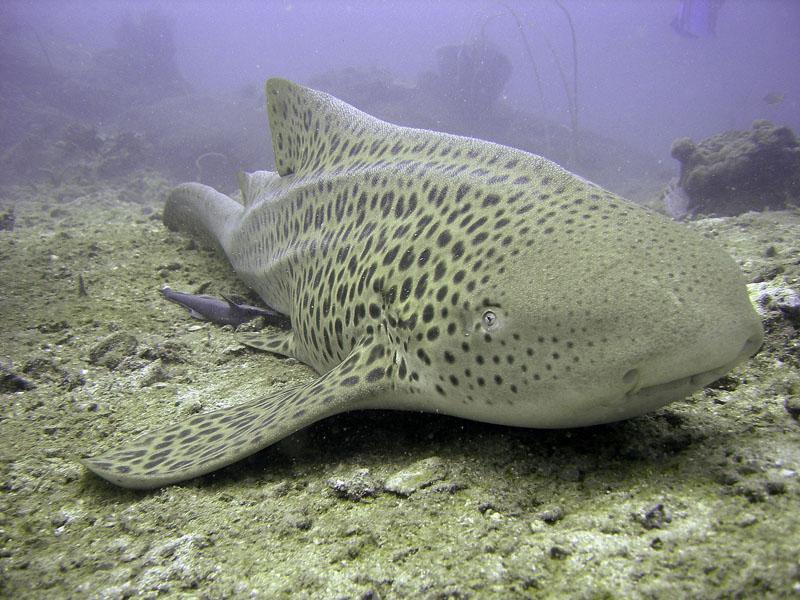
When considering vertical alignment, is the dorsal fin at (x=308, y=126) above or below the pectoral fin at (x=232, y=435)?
above

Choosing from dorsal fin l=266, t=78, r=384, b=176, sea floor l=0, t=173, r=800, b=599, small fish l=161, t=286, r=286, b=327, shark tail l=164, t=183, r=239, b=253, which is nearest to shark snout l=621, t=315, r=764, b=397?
sea floor l=0, t=173, r=800, b=599

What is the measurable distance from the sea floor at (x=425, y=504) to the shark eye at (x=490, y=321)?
55cm

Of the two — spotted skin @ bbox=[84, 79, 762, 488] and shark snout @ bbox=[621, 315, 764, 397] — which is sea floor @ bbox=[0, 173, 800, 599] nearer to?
spotted skin @ bbox=[84, 79, 762, 488]

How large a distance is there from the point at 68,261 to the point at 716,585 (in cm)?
644

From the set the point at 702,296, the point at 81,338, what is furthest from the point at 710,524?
the point at 81,338

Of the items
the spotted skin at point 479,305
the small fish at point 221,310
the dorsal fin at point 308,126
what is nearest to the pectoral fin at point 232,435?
the spotted skin at point 479,305

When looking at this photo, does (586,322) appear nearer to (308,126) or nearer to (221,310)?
(308,126)

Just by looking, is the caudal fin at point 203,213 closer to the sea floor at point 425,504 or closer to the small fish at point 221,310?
the small fish at point 221,310

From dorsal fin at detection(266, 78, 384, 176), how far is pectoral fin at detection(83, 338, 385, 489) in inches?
83.7

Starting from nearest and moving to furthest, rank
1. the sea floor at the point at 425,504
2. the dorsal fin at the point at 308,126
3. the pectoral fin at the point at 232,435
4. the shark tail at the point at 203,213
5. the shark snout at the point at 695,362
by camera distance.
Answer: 1. the sea floor at the point at 425,504
2. the shark snout at the point at 695,362
3. the pectoral fin at the point at 232,435
4. the dorsal fin at the point at 308,126
5. the shark tail at the point at 203,213

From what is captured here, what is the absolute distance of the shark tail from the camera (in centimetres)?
582

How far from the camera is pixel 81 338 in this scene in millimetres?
4102

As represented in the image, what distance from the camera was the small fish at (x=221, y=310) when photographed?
15.3 ft

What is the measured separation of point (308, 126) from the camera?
177 inches
